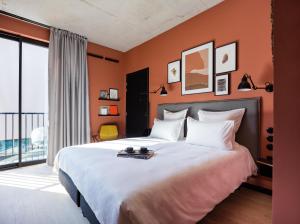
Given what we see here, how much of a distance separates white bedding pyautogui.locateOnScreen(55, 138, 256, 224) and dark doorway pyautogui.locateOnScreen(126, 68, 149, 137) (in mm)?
2115

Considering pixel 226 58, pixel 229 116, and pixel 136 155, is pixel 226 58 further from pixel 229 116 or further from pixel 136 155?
pixel 136 155

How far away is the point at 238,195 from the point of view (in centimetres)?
221

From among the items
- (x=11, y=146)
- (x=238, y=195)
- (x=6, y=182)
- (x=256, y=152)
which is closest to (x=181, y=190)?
(x=238, y=195)

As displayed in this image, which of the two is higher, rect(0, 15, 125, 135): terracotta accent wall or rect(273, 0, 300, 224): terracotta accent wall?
rect(0, 15, 125, 135): terracotta accent wall

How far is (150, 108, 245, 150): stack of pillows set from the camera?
2.15 m

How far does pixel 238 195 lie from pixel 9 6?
4.33m

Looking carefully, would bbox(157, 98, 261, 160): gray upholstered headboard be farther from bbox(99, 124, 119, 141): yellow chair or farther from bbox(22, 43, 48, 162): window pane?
bbox(22, 43, 48, 162): window pane

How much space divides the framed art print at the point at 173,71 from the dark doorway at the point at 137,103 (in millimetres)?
713

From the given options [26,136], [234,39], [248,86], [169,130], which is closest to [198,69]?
[234,39]

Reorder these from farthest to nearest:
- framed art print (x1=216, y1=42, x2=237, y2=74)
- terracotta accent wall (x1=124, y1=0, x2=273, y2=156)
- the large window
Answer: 1. the large window
2. framed art print (x1=216, y1=42, x2=237, y2=74)
3. terracotta accent wall (x1=124, y1=0, x2=273, y2=156)

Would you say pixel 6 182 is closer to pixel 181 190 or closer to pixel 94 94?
pixel 94 94

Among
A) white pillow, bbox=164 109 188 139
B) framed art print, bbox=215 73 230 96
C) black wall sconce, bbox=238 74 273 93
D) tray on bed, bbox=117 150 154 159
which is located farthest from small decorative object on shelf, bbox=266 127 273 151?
tray on bed, bbox=117 150 154 159

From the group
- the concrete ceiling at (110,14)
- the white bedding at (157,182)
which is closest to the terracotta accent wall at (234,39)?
the concrete ceiling at (110,14)

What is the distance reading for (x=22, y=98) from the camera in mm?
3422
